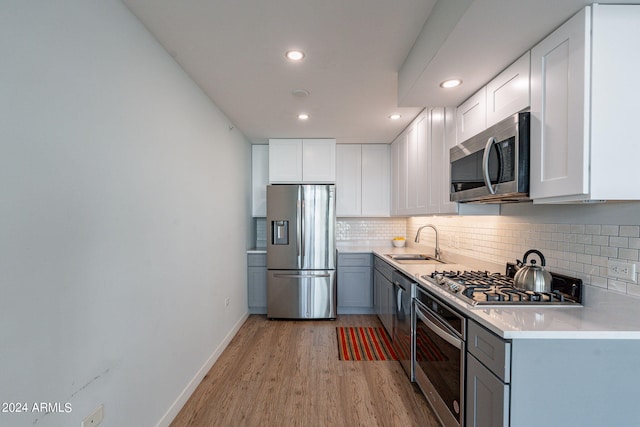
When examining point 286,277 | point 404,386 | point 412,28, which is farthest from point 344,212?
point 412,28

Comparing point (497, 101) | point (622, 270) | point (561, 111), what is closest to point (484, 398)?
point (622, 270)

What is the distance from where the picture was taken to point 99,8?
53.6 inches

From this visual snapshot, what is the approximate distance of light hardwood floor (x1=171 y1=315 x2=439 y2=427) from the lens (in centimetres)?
200

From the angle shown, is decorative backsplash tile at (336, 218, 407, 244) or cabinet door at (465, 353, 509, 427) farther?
decorative backsplash tile at (336, 218, 407, 244)

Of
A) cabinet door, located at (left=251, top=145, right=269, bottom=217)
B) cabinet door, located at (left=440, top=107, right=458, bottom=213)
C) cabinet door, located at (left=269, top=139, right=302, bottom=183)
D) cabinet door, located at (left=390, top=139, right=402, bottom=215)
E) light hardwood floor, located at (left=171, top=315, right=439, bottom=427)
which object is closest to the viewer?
light hardwood floor, located at (left=171, top=315, right=439, bottom=427)

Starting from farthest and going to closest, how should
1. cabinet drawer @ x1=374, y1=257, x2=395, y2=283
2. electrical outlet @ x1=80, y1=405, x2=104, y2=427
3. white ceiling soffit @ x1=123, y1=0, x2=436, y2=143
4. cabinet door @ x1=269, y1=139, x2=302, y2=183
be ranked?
cabinet door @ x1=269, y1=139, x2=302, y2=183 → cabinet drawer @ x1=374, y1=257, x2=395, y2=283 → white ceiling soffit @ x1=123, y1=0, x2=436, y2=143 → electrical outlet @ x1=80, y1=405, x2=104, y2=427

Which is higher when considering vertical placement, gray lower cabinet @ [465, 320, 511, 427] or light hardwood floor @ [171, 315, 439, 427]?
gray lower cabinet @ [465, 320, 511, 427]

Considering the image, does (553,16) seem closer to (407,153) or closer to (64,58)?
(64,58)

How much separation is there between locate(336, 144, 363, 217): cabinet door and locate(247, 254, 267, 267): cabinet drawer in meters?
1.26

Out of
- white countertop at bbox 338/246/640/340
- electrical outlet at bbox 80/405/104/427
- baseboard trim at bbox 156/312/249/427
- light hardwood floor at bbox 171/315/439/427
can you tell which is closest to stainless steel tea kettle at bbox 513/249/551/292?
white countertop at bbox 338/246/640/340

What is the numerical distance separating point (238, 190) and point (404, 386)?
8.82ft

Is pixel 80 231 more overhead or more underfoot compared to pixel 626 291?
more overhead

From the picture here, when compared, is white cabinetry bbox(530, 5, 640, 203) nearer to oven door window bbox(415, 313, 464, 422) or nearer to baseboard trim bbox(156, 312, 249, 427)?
oven door window bbox(415, 313, 464, 422)

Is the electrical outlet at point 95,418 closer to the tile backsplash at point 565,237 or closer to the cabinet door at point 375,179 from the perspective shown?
the tile backsplash at point 565,237
